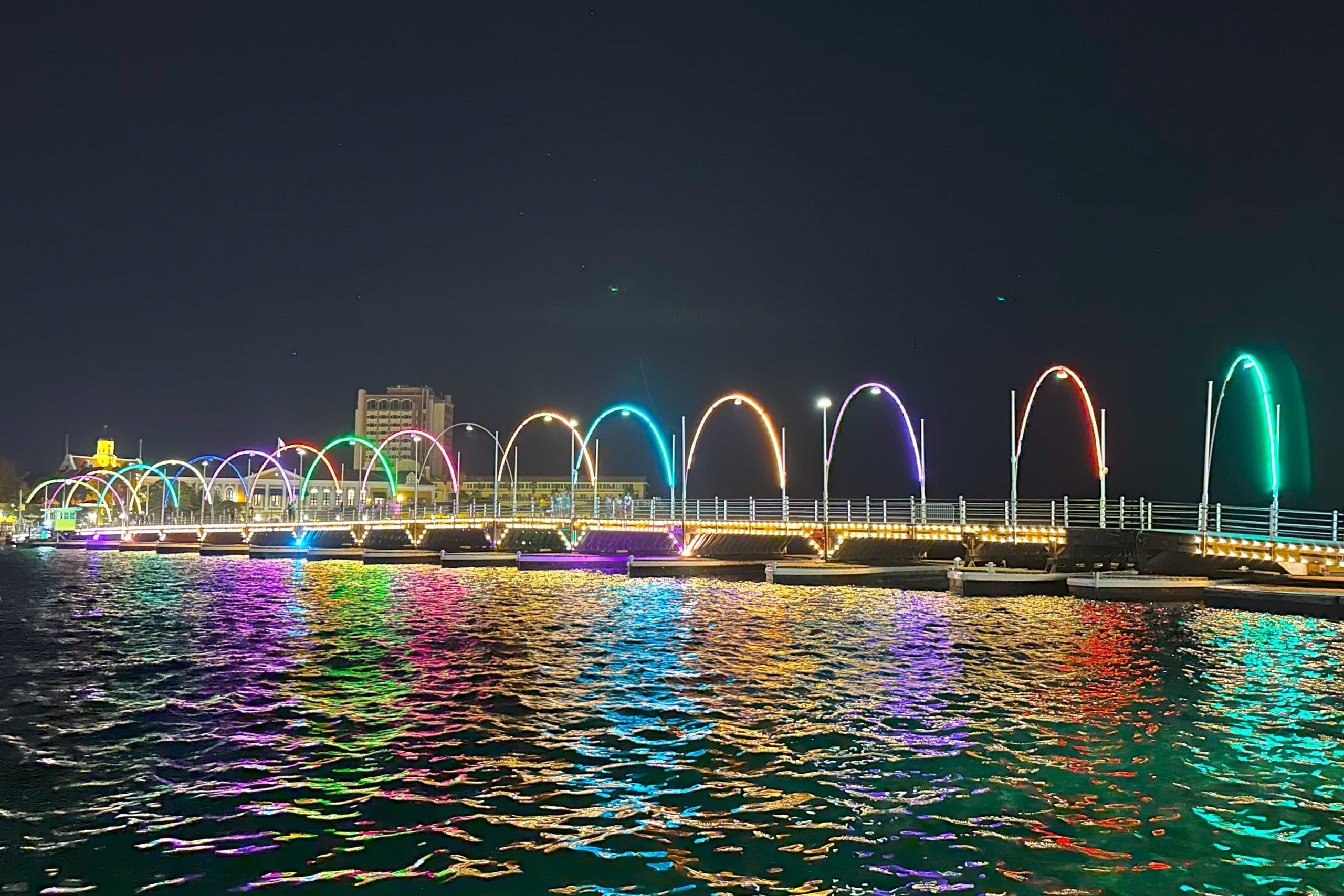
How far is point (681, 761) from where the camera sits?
18.6 m

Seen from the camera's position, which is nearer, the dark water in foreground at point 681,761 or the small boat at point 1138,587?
the dark water in foreground at point 681,761

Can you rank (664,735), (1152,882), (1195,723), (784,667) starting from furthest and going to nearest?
(784,667) → (1195,723) → (664,735) → (1152,882)

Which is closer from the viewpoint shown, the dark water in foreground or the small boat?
the dark water in foreground

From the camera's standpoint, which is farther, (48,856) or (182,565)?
(182,565)

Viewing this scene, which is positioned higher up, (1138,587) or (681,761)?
(681,761)

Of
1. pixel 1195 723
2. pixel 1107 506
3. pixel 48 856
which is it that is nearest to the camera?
pixel 48 856

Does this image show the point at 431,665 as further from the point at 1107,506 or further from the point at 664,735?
the point at 1107,506

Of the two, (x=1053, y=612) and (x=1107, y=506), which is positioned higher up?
(x=1107, y=506)

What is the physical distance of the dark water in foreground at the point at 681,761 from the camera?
1320 centimetres

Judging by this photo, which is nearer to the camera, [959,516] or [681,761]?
[681,761]

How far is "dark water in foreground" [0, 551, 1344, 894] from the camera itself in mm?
13203

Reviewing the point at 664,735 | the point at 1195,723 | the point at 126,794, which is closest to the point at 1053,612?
the point at 1195,723

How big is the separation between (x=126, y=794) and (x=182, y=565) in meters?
89.3

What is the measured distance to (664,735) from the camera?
68.3 feet
